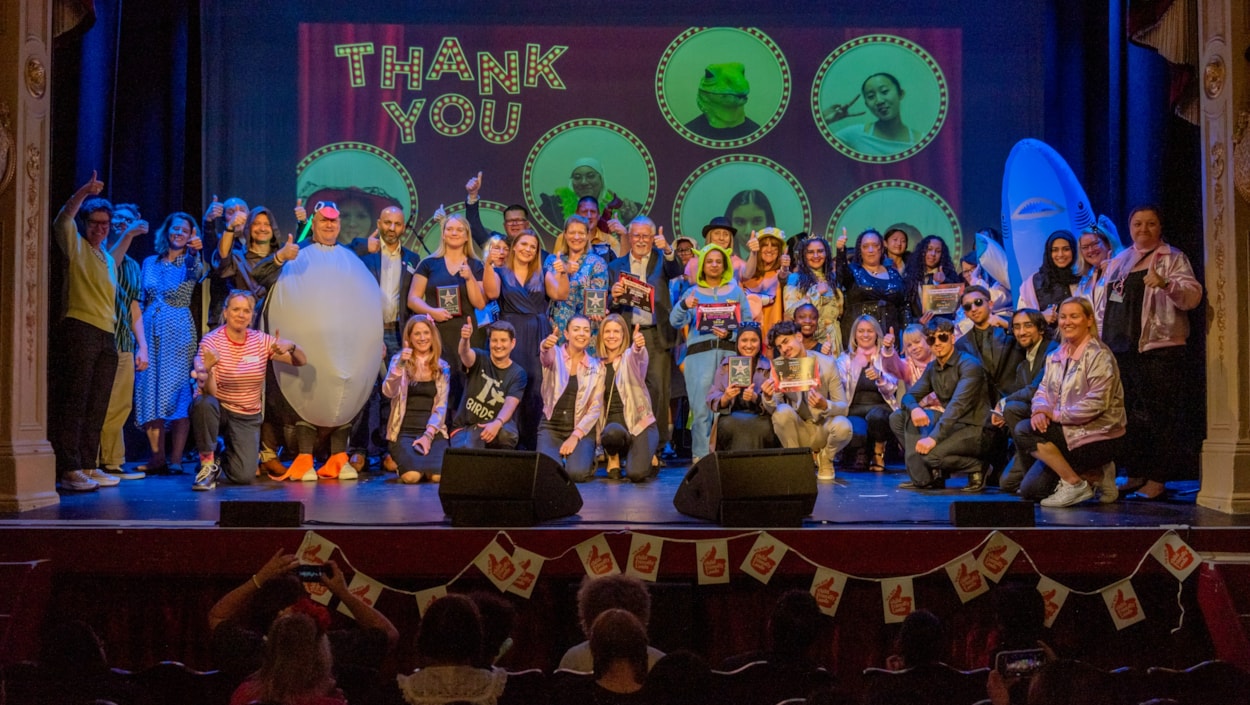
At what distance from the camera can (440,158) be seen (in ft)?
31.1

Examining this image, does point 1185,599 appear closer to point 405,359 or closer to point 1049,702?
point 1049,702

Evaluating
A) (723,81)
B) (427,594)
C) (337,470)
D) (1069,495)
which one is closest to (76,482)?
(337,470)

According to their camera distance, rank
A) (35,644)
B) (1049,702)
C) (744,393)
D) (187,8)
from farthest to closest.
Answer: (187,8)
(744,393)
(35,644)
(1049,702)

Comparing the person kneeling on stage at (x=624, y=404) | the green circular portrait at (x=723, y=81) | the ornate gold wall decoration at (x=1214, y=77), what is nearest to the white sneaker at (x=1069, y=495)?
the ornate gold wall decoration at (x=1214, y=77)

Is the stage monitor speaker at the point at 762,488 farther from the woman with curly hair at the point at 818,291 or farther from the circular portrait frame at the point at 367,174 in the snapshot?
the circular portrait frame at the point at 367,174

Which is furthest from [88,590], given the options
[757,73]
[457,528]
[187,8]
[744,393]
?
[757,73]

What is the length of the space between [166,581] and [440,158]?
17.8 feet

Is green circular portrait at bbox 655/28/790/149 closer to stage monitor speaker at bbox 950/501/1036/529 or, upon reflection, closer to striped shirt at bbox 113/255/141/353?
striped shirt at bbox 113/255/141/353

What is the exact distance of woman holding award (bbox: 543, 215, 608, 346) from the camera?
24.1ft

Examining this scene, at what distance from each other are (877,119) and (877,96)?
7.6 inches

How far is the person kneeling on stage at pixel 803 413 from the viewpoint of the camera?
22.3 ft

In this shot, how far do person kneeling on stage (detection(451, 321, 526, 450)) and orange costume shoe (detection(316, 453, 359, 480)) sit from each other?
26.2 inches

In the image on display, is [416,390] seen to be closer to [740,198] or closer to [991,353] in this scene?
[991,353]

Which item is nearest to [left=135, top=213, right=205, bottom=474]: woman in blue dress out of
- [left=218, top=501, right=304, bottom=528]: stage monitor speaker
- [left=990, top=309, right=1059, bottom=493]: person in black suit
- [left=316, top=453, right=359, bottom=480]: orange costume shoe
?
[left=316, top=453, right=359, bottom=480]: orange costume shoe
